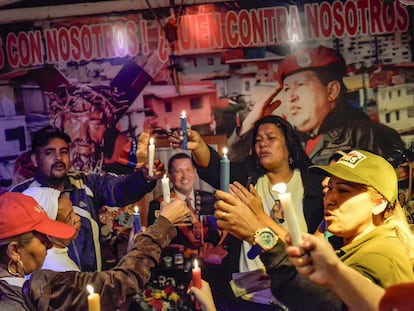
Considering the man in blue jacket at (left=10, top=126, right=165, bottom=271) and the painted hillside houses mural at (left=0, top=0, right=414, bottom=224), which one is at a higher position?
the painted hillside houses mural at (left=0, top=0, right=414, bottom=224)

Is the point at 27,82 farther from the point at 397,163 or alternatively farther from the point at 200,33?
the point at 397,163

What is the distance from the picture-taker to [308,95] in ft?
14.8

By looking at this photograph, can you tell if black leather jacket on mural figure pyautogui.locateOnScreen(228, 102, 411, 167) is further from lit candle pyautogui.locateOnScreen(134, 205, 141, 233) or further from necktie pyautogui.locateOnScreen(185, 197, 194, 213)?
lit candle pyautogui.locateOnScreen(134, 205, 141, 233)

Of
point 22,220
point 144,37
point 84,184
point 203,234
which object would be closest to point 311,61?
point 144,37

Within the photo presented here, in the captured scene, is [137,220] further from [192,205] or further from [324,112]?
[324,112]

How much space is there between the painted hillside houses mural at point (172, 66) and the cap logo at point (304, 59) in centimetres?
9

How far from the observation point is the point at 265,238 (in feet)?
9.48

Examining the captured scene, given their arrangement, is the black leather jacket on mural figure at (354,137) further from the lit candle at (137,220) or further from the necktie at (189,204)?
the lit candle at (137,220)

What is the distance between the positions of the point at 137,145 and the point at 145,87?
19.6 inches

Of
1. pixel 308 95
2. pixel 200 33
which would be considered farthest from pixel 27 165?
pixel 308 95

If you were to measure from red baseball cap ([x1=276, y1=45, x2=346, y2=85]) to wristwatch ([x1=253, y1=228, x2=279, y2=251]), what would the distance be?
1.86 meters

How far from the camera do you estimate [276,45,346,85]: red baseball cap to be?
14.6 ft

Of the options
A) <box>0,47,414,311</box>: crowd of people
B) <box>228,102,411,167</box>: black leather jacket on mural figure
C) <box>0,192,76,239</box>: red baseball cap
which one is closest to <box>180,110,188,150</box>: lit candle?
<box>0,47,414,311</box>: crowd of people

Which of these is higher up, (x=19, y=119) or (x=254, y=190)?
(x=19, y=119)
